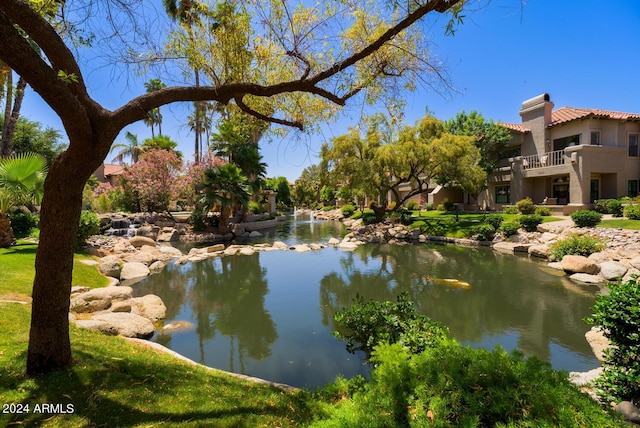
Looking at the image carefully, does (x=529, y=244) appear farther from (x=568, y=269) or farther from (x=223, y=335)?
(x=223, y=335)

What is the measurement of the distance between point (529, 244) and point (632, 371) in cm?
1563

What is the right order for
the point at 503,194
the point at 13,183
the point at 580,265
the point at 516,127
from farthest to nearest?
the point at 503,194 < the point at 516,127 < the point at 580,265 < the point at 13,183

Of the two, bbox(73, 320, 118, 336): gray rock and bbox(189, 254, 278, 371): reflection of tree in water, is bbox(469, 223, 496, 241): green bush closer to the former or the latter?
bbox(189, 254, 278, 371): reflection of tree in water

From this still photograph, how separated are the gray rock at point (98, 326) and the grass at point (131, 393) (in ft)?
3.71

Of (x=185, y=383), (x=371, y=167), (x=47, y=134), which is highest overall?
(x=47, y=134)

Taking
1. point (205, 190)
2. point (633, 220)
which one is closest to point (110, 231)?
point (205, 190)

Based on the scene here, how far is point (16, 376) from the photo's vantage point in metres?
3.30

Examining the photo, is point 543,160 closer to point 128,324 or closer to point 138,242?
point 128,324

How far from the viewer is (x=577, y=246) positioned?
13.7m

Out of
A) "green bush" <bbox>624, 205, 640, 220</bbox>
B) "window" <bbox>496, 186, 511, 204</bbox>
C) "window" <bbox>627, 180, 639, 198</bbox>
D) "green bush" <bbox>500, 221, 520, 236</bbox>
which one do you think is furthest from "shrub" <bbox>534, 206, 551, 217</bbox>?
"window" <bbox>496, 186, 511, 204</bbox>

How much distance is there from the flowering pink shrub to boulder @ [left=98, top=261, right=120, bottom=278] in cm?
1456

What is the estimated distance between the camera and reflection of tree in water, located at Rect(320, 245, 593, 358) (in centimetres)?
775

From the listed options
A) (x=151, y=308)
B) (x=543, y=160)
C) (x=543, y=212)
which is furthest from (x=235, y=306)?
(x=543, y=160)

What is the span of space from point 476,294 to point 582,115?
22.3m
